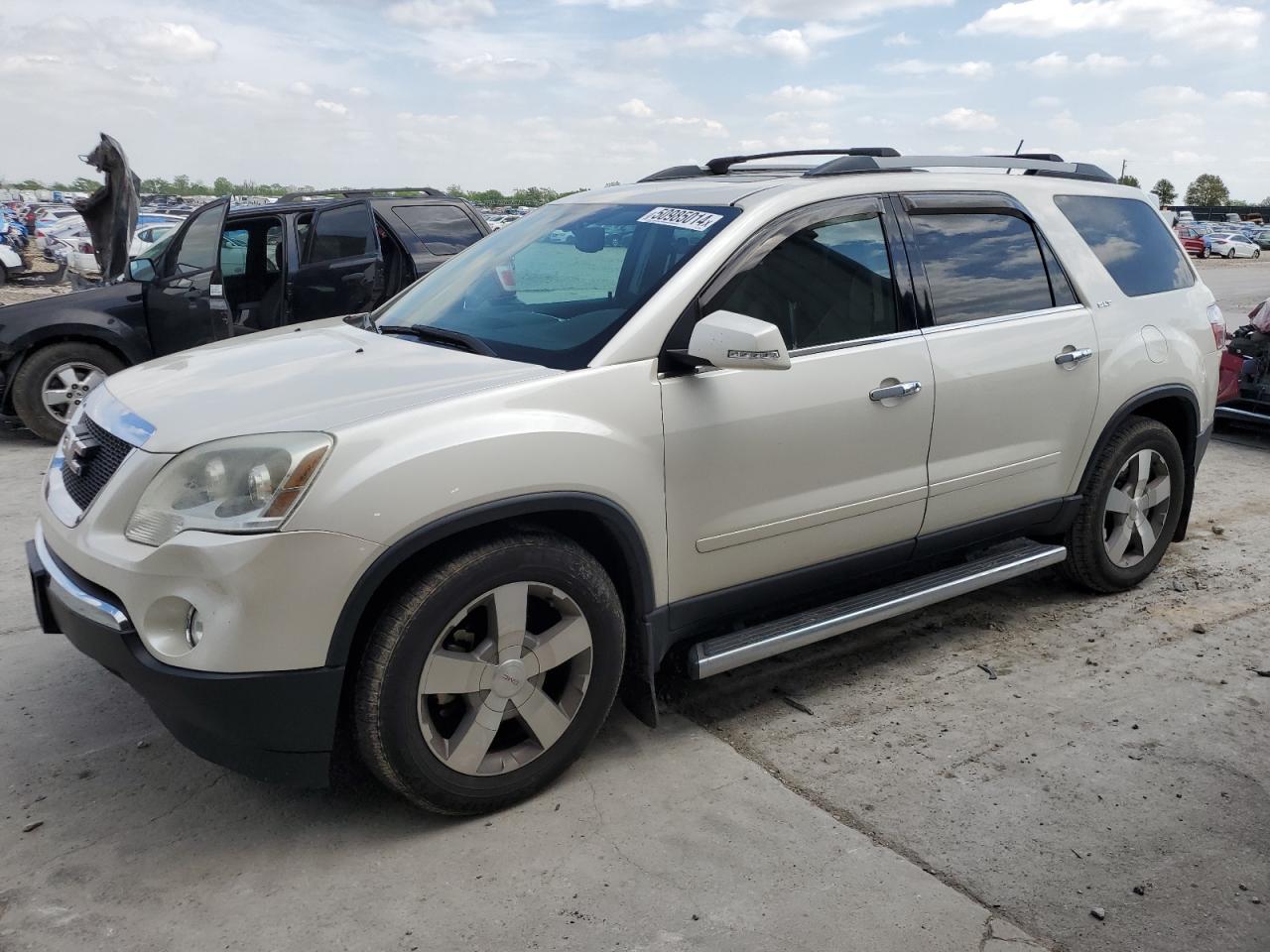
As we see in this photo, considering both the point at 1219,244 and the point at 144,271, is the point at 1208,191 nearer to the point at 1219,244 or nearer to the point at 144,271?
the point at 1219,244

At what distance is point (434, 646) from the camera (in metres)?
2.80

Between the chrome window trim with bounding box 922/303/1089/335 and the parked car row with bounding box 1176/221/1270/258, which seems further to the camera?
the parked car row with bounding box 1176/221/1270/258

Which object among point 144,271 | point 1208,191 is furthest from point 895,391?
point 1208,191

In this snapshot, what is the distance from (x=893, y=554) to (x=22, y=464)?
6.12 m

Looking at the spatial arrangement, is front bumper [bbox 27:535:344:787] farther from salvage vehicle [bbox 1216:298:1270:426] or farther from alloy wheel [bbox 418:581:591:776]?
salvage vehicle [bbox 1216:298:1270:426]

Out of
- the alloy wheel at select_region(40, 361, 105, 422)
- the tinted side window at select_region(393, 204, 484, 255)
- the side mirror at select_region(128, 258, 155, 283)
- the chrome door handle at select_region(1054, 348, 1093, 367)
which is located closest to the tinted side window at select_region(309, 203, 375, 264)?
the tinted side window at select_region(393, 204, 484, 255)

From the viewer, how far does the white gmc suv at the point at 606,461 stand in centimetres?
266

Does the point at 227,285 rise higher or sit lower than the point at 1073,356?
higher

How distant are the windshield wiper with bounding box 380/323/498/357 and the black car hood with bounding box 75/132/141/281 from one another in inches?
334

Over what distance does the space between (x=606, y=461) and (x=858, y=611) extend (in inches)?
47.5

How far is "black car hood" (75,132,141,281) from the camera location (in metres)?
10.9

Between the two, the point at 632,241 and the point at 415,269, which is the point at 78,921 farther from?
the point at 415,269

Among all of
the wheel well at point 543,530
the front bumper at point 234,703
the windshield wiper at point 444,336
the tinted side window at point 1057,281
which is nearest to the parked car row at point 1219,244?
the tinted side window at point 1057,281

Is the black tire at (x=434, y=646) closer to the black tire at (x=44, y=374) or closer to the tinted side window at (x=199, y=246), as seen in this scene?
the tinted side window at (x=199, y=246)
